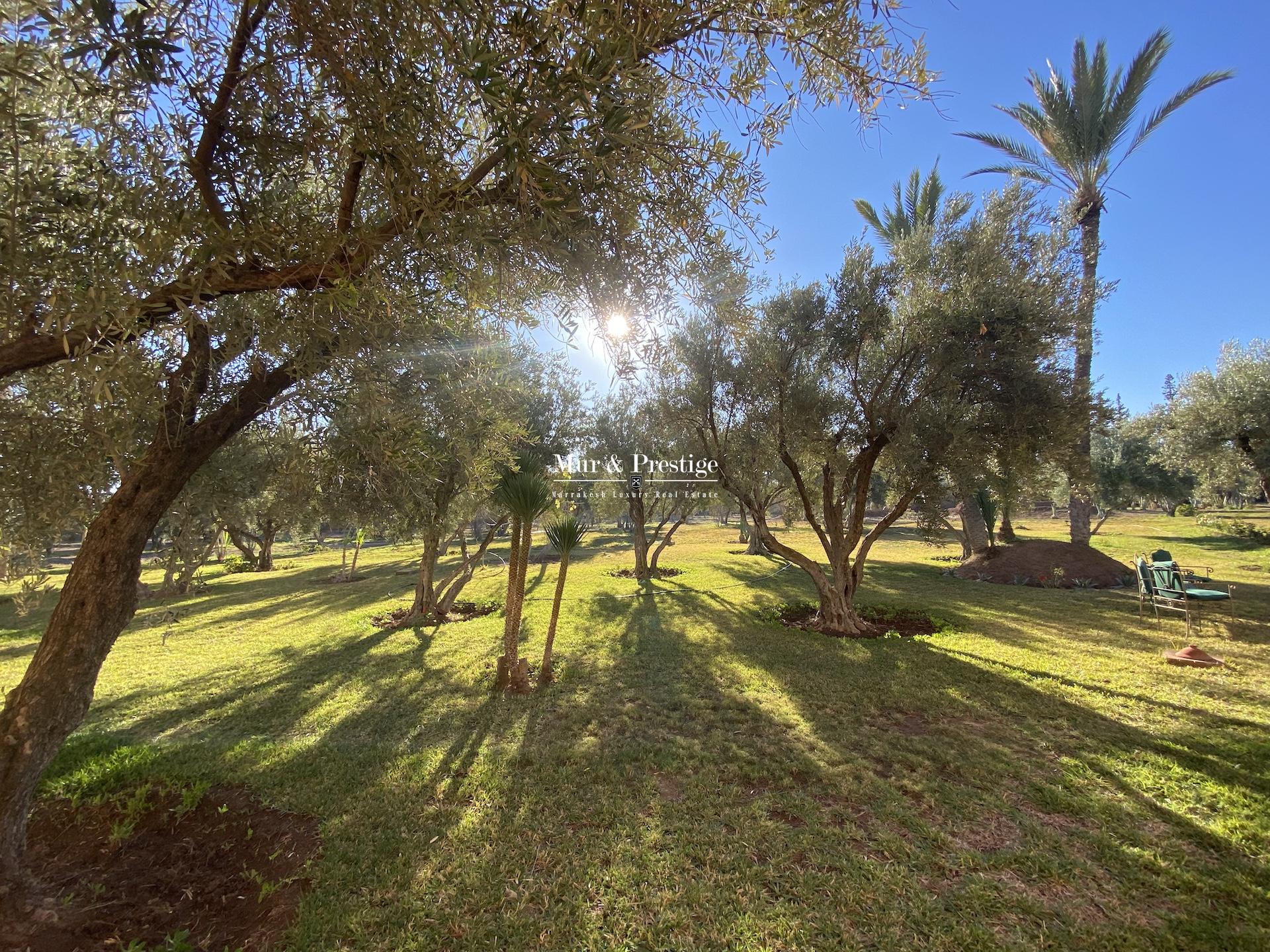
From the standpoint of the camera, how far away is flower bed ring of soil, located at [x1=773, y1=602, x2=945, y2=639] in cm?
1070

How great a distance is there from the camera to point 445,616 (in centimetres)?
1380

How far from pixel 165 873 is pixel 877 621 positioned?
504 inches

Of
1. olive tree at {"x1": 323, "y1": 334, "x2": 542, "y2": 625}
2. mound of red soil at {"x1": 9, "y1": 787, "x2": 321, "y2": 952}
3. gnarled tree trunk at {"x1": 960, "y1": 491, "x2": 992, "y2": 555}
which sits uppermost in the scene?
olive tree at {"x1": 323, "y1": 334, "x2": 542, "y2": 625}

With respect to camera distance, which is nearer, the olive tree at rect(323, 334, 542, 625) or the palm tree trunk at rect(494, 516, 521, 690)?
the olive tree at rect(323, 334, 542, 625)

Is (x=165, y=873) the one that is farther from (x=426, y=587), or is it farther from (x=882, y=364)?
(x=882, y=364)

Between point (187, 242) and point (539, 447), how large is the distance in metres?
10.9

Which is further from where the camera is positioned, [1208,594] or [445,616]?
[445,616]

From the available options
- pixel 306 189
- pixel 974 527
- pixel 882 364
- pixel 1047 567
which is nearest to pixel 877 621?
pixel 882 364

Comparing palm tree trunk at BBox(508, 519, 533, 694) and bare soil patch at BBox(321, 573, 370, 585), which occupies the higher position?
palm tree trunk at BBox(508, 519, 533, 694)

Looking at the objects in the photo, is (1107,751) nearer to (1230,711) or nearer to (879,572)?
(1230,711)

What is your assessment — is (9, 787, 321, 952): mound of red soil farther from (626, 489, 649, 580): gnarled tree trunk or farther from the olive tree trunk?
(626, 489, 649, 580): gnarled tree trunk

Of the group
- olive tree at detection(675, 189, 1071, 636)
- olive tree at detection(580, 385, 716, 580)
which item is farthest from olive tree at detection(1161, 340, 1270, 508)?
olive tree at detection(580, 385, 716, 580)

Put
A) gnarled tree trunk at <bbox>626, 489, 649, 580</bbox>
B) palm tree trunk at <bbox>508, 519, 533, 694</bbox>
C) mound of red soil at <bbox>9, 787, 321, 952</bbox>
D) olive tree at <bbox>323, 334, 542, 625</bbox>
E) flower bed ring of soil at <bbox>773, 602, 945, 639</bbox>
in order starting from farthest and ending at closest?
gnarled tree trunk at <bbox>626, 489, 649, 580</bbox>, flower bed ring of soil at <bbox>773, 602, 945, 639</bbox>, palm tree trunk at <bbox>508, 519, 533, 694</bbox>, olive tree at <bbox>323, 334, 542, 625</bbox>, mound of red soil at <bbox>9, 787, 321, 952</bbox>

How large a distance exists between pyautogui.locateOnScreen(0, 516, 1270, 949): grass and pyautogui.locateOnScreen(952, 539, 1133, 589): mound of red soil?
5.17 metres
